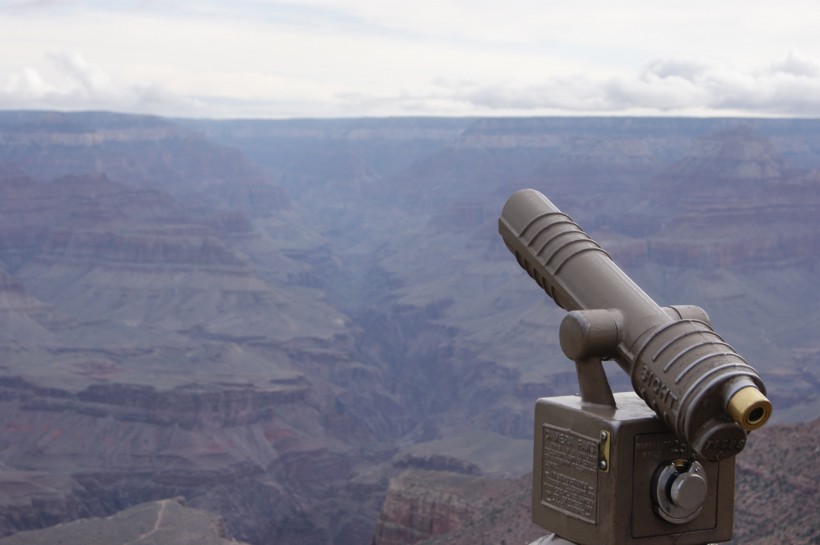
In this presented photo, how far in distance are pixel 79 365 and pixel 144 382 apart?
471 inches

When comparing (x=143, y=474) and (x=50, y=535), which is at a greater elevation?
(x=50, y=535)

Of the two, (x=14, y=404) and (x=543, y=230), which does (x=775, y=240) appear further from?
(x=543, y=230)

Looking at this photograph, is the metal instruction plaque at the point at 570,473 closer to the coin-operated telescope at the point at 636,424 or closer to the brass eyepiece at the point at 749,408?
the coin-operated telescope at the point at 636,424

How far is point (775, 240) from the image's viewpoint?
587ft

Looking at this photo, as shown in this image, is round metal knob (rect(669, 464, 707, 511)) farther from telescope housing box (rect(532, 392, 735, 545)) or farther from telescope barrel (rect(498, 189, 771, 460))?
telescope barrel (rect(498, 189, 771, 460))

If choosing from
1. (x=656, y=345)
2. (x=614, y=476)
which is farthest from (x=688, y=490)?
(x=656, y=345)

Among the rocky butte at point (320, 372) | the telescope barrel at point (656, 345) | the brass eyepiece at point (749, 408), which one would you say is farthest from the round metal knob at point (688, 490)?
the rocky butte at point (320, 372)

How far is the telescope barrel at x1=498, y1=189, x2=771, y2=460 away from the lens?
7.27 metres

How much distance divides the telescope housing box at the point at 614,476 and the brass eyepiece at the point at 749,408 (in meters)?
0.69

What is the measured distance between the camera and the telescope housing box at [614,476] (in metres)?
7.84

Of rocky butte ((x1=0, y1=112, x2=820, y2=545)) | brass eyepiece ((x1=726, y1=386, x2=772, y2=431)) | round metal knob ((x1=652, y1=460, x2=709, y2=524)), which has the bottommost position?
rocky butte ((x1=0, y1=112, x2=820, y2=545))

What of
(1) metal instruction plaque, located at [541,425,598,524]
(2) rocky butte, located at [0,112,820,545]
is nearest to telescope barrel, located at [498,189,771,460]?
(1) metal instruction plaque, located at [541,425,598,524]

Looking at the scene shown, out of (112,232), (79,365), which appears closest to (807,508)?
(79,365)

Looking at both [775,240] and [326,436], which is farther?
[775,240]
